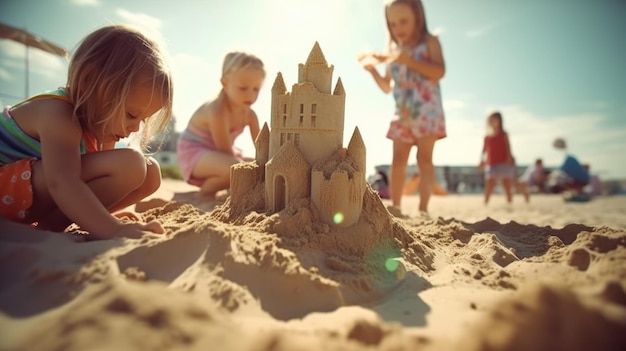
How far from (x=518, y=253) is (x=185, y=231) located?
8.30 ft

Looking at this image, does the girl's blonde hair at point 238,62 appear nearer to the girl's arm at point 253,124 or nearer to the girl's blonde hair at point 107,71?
the girl's arm at point 253,124

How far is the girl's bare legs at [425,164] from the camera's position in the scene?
17.1 feet

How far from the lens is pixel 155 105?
260 cm

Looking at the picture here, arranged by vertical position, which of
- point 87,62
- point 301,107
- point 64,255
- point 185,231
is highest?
point 87,62

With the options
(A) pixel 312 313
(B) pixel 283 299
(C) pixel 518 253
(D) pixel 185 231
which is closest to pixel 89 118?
(D) pixel 185 231

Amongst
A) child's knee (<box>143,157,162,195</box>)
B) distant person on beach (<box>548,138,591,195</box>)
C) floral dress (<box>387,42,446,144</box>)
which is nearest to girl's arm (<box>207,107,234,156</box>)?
child's knee (<box>143,157,162,195</box>)

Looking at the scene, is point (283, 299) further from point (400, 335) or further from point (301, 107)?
point (301, 107)

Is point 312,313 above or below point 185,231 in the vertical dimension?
below

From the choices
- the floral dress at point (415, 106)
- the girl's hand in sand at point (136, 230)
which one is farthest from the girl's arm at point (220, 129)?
the girl's hand in sand at point (136, 230)

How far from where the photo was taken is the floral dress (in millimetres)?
5152

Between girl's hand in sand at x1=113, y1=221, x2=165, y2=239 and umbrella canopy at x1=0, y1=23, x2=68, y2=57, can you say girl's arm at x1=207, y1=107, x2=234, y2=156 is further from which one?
umbrella canopy at x1=0, y1=23, x2=68, y2=57

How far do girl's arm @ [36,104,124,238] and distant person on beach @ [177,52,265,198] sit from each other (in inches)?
126

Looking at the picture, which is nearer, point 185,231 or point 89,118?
point 185,231

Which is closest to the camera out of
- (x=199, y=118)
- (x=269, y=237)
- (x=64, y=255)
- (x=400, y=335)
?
(x=400, y=335)
